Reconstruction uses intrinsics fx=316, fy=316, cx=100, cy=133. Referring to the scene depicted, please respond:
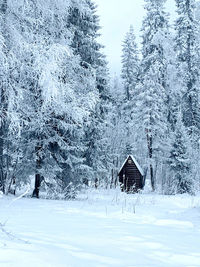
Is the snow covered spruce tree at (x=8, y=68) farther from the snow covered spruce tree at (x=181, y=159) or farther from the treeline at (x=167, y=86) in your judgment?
the treeline at (x=167, y=86)

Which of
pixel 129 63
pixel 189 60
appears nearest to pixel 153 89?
pixel 189 60

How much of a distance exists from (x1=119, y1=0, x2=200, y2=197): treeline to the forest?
0.10 m

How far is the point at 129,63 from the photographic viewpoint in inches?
1544

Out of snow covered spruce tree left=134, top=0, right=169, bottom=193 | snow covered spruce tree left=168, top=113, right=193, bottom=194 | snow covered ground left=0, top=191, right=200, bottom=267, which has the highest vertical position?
snow covered spruce tree left=134, top=0, right=169, bottom=193

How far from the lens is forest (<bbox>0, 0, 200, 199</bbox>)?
25.3 ft

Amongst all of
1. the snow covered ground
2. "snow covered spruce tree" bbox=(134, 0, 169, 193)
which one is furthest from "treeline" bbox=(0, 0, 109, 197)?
"snow covered spruce tree" bbox=(134, 0, 169, 193)

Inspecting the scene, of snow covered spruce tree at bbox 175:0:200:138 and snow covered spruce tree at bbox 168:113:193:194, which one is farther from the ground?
snow covered spruce tree at bbox 175:0:200:138

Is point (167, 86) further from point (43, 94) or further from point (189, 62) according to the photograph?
point (43, 94)

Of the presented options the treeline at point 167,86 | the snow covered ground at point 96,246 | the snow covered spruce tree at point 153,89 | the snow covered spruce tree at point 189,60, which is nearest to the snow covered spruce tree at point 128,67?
the treeline at point 167,86

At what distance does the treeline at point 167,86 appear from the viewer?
27.2 metres

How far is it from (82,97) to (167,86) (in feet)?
67.2

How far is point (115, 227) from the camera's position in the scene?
4770mm

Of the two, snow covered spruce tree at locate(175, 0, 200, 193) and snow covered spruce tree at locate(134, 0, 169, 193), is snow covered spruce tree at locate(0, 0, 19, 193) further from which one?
snow covered spruce tree at locate(175, 0, 200, 193)

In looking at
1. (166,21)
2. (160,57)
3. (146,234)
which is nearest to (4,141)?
(146,234)
